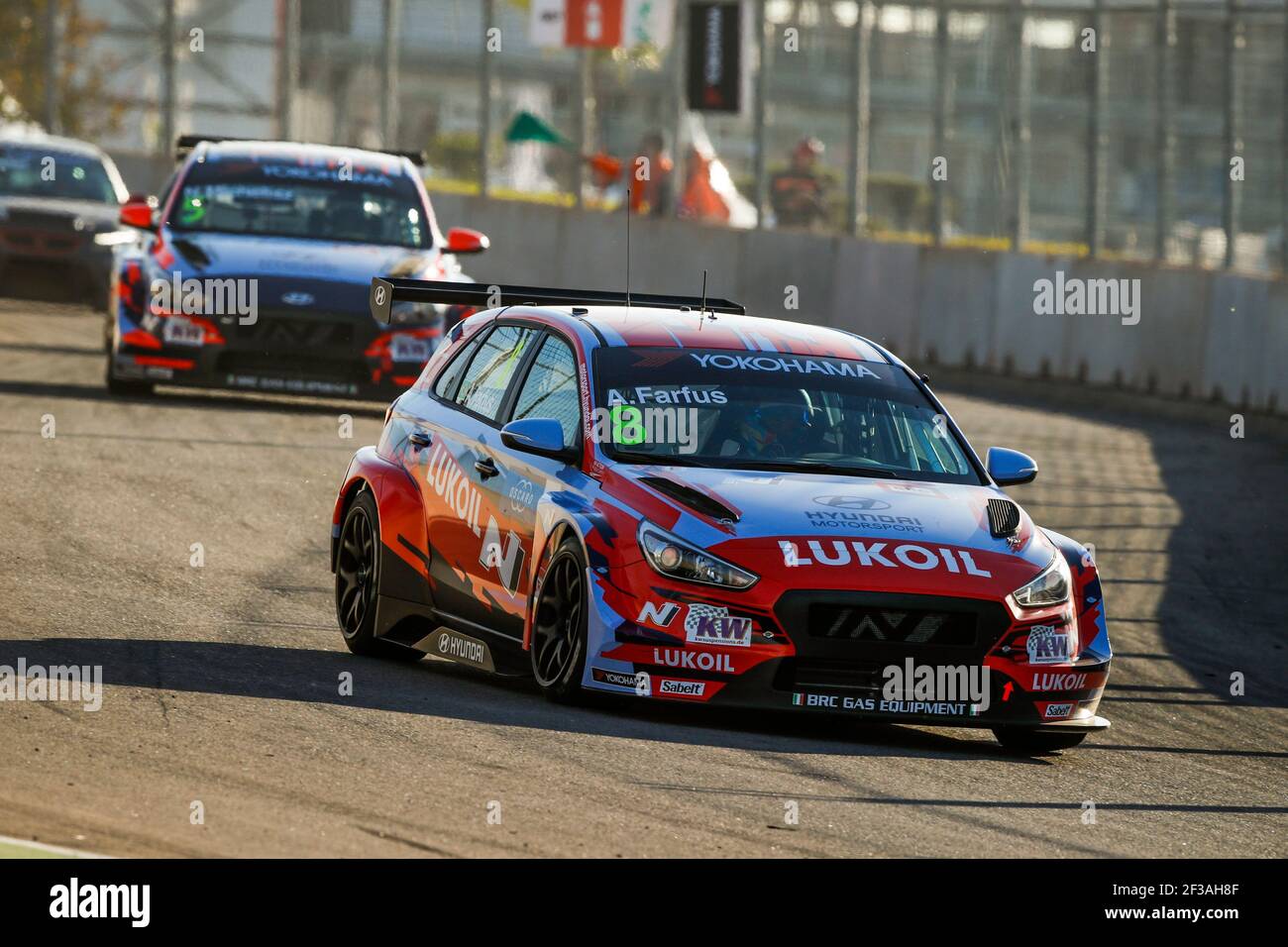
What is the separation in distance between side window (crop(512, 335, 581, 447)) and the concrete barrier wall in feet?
42.4

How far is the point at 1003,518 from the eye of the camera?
31.1 ft

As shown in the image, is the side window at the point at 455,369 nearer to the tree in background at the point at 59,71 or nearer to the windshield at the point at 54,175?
the windshield at the point at 54,175

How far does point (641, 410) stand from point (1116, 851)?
9.83 ft

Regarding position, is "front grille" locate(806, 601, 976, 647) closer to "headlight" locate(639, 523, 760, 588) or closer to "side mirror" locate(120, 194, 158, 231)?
"headlight" locate(639, 523, 760, 588)

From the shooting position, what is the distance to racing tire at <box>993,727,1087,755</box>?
9.44m

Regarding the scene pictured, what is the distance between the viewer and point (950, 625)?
902cm

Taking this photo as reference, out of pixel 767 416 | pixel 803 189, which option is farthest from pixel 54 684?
pixel 803 189

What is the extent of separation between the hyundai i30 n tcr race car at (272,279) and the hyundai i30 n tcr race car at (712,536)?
7.75 meters

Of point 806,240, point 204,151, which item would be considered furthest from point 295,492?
point 806,240

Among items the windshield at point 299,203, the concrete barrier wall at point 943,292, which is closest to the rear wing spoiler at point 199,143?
the windshield at point 299,203

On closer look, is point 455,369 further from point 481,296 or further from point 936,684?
point 936,684

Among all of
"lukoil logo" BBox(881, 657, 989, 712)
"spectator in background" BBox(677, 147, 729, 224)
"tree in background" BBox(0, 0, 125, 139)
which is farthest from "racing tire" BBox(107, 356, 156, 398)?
"tree in background" BBox(0, 0, 125, 139)

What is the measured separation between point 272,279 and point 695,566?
33.5ft
